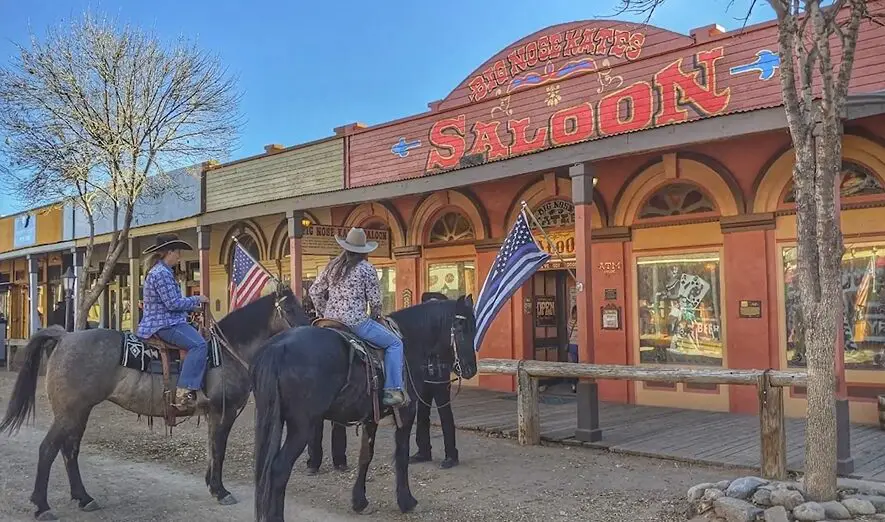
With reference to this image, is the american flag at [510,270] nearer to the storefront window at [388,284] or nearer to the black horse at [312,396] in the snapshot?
the black horse at [312,396]

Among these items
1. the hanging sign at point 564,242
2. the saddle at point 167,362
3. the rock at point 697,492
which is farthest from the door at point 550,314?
the saddle at point 167,362

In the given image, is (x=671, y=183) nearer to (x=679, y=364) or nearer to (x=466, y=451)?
(x=679, y=364)

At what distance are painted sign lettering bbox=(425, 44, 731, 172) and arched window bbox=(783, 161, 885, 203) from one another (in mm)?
1811

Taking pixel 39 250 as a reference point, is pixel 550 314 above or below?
below

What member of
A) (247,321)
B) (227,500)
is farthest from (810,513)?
(247,321)

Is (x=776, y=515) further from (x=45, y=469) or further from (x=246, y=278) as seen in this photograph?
(x=246, y=278)

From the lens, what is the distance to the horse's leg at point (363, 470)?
6.09 m

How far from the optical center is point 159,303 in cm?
662

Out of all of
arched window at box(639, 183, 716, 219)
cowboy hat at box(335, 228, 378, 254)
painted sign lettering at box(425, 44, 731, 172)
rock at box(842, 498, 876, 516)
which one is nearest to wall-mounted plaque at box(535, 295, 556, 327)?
arched window at box(639, 183, 716, 219)

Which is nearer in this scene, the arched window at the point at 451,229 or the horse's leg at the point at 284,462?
the horse's leg at the point at 284,462

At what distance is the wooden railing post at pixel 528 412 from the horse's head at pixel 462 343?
222 centimetres

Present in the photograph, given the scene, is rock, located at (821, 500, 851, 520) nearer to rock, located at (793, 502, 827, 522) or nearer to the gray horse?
rock, located at (793, 502, 827, 522)

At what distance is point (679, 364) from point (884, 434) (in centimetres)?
305

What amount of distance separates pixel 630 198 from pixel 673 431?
395 cm
